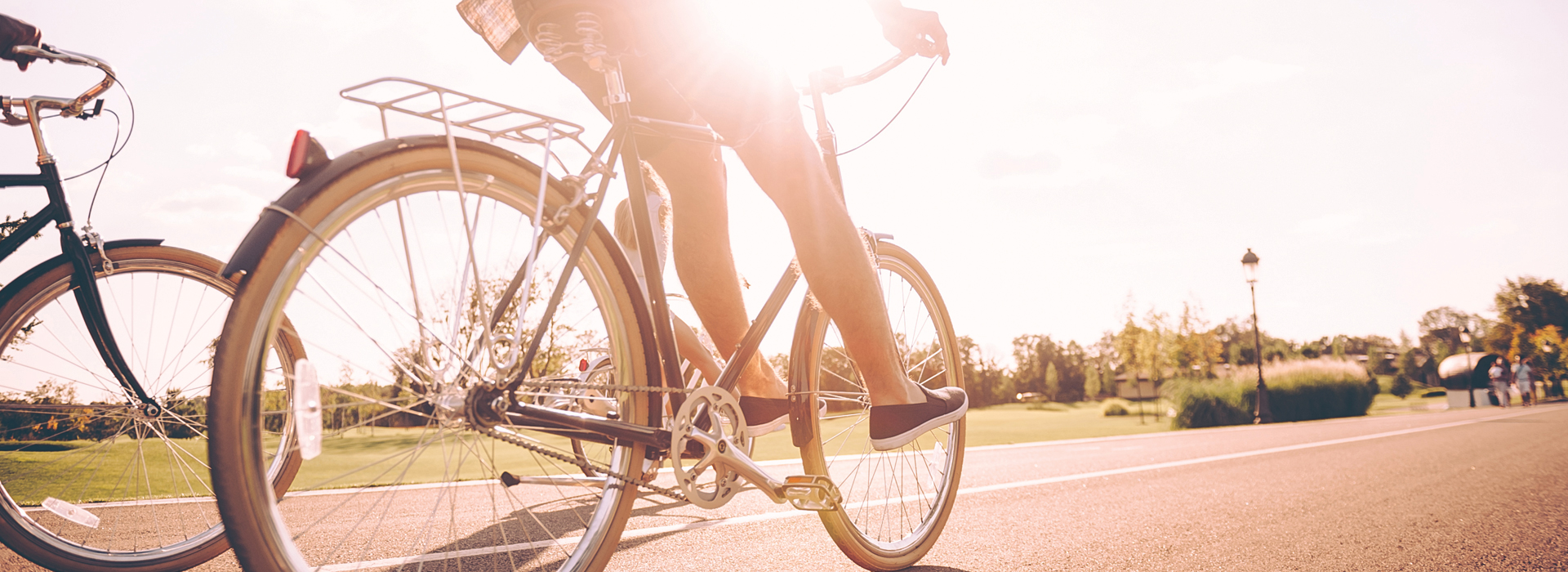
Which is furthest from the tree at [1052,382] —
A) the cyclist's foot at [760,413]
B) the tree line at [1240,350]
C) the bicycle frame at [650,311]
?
the bicycle frame at [650,311]

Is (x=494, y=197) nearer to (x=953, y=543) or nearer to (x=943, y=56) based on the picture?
(x=943, y=56)

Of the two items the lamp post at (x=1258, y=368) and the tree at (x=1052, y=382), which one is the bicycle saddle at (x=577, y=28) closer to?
the lamp post at (x=1258, y=368)

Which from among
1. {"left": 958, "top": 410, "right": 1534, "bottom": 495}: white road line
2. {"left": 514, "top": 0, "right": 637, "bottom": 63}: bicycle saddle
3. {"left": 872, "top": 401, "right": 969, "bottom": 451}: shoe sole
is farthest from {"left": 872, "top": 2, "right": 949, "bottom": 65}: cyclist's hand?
{"left": 958, "top": 410, "right": 1534, "bottom": 495}: white road line

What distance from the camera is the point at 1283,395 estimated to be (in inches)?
880

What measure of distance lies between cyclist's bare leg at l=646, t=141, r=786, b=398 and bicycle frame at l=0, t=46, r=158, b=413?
1552 mm

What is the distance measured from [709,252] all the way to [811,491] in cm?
76

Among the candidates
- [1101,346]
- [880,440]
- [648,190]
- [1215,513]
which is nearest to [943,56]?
[648,190]

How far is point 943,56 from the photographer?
237 centimetres

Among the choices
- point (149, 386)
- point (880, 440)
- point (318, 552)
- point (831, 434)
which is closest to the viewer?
point (318, 552)

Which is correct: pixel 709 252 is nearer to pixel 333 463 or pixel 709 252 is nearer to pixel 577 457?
pixel 577 457

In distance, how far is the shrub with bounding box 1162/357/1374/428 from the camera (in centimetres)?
2069

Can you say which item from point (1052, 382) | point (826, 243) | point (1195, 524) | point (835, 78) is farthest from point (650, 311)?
point (1052, 382)

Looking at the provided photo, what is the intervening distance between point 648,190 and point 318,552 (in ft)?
3.72

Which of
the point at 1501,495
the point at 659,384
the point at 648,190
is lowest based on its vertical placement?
the point at 1501,495
